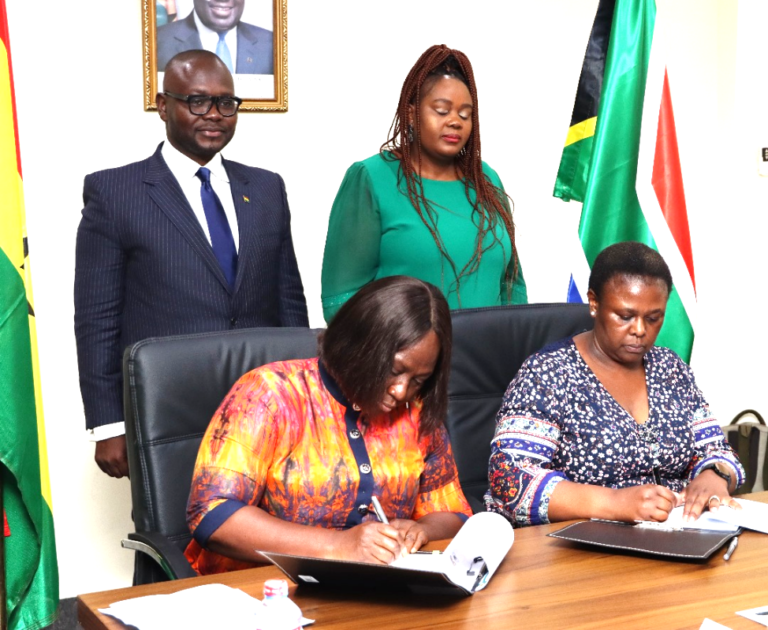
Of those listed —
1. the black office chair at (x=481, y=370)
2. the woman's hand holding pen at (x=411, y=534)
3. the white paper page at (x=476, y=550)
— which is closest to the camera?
the white paper page at (x=476, y=550)

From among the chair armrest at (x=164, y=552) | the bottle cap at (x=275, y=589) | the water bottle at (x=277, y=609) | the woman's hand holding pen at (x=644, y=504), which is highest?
the bottle cap at (x=275, y=589)

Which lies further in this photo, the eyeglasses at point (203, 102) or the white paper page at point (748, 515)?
the eyeglasses at point (203, 102)

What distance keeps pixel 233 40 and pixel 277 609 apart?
2467 mm

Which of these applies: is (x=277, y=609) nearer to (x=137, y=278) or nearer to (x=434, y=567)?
(x=434, y=567)

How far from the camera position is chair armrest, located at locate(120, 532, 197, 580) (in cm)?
175

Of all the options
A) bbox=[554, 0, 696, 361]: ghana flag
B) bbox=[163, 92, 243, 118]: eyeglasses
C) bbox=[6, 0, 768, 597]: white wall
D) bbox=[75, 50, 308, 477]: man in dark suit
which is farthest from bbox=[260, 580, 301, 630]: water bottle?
bbox=[6, 0, 768, 597]: white wall

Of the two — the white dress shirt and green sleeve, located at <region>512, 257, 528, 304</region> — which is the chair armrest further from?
the white dress shirt

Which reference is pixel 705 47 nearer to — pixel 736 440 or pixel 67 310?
pixel 736 440

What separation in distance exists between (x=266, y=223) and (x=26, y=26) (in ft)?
4.14

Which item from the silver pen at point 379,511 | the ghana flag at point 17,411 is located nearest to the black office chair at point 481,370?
the silver pen at point 379,511

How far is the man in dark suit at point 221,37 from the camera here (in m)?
3.27

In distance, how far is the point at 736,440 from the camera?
12.8 feet

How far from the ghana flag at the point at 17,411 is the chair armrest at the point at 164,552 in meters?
0.42

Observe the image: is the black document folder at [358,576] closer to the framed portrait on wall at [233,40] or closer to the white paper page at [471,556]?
the white paper page at [471,556]
